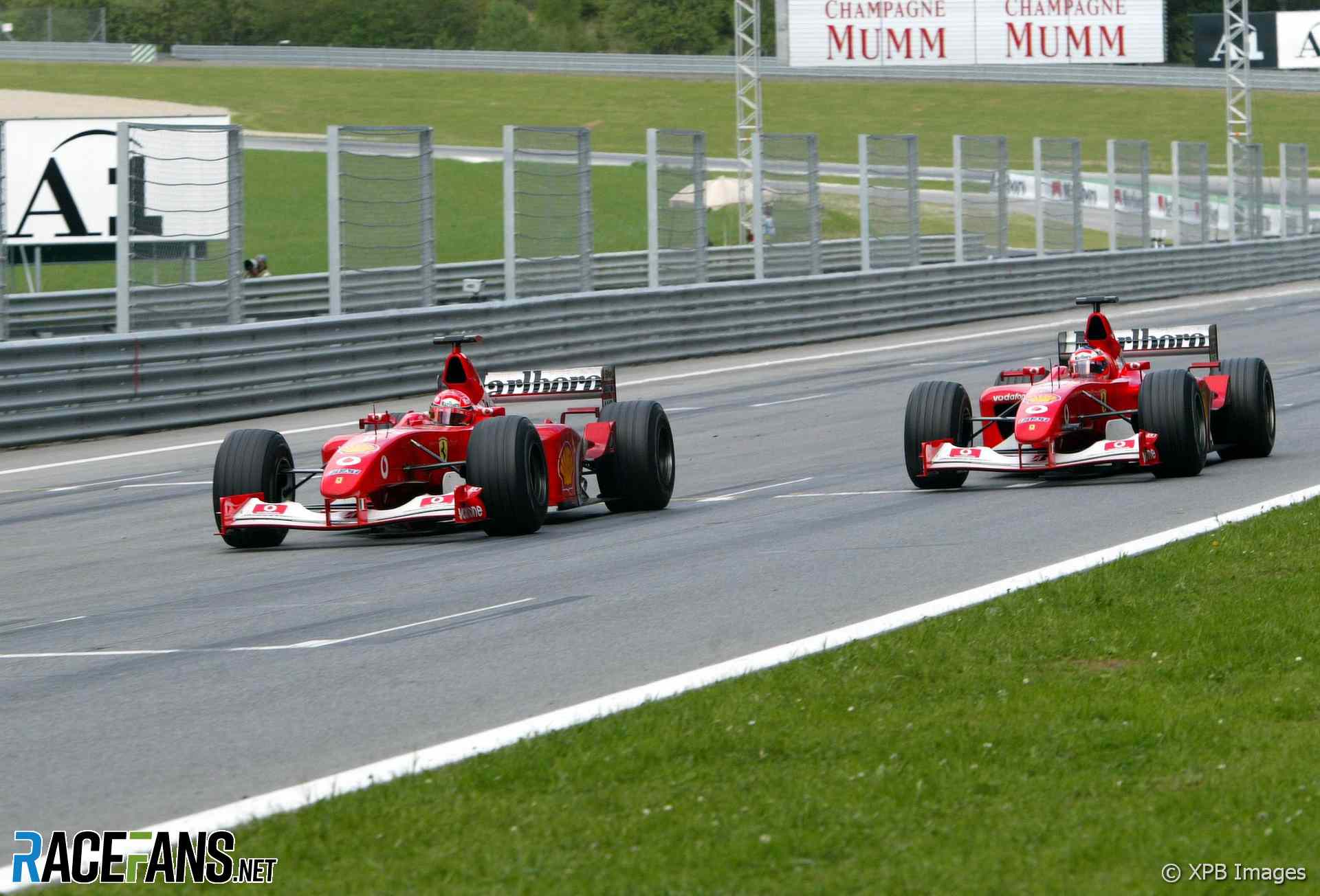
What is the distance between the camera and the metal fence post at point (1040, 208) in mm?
35469

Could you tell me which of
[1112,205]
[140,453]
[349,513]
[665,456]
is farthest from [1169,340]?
[1112,205]

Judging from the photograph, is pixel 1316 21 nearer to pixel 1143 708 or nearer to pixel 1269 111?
pixel 1269 111

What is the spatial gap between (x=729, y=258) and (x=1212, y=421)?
15982 millimetres

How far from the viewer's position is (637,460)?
12.3 metres

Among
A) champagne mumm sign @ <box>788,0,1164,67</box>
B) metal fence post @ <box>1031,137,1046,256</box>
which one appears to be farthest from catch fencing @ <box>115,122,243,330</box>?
champagne mumm sign @ <box>788,0,1164,67</box>

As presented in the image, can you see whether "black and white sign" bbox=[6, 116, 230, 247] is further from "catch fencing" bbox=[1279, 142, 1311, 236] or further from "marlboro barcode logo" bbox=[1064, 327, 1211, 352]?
"catch fencing" bbox=[1279, 142, 1311, 236]

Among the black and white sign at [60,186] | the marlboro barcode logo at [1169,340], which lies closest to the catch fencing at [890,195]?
the black and white sign at [60,186]

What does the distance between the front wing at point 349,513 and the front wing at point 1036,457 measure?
3306 millimetres

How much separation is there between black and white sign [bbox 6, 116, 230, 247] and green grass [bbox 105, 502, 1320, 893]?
84.8 ft

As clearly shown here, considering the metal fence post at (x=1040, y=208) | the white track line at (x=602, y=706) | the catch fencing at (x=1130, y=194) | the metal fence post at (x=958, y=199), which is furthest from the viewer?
the catch fencing at (x=1130, y=194)

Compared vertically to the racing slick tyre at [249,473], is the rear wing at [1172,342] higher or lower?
higher

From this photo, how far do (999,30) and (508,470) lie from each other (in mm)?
45145

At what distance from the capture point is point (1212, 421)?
554 inches

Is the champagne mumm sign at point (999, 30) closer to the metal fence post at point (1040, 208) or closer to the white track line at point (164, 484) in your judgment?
the metal fence post at point (1040, 208)
